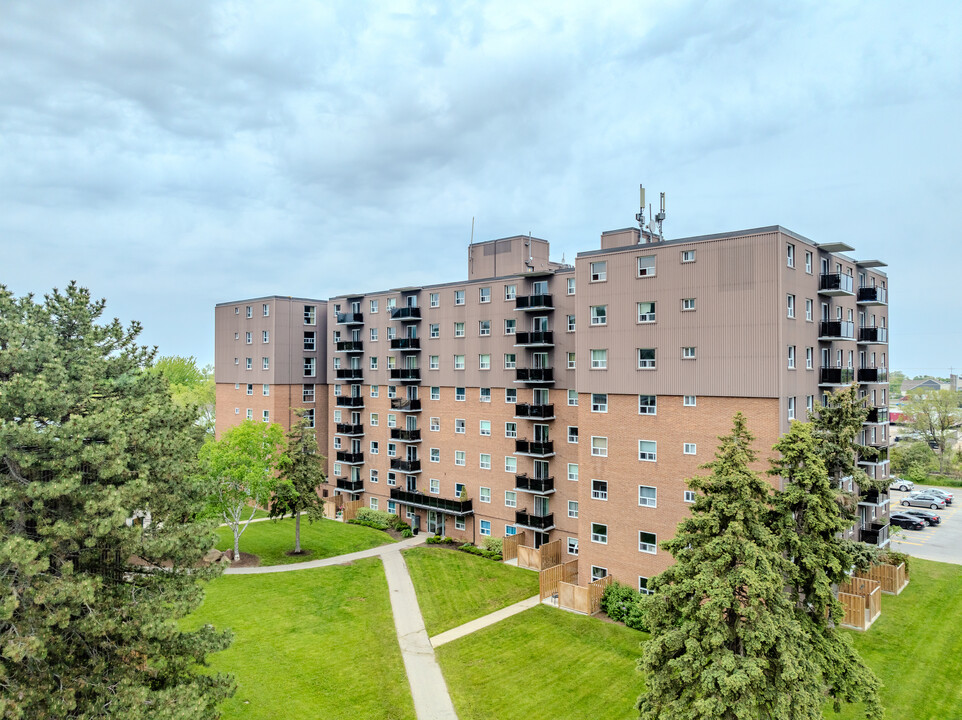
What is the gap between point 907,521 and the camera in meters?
49.1

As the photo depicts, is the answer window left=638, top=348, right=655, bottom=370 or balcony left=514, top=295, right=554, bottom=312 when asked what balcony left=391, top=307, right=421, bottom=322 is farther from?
window left=638, top=348, right=655, bottom=370

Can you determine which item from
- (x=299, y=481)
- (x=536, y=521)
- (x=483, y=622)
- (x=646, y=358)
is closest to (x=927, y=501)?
(x=536, y=521)

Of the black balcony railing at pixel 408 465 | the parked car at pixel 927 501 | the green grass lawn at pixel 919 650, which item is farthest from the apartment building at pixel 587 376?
the parked car at pixel 927 501

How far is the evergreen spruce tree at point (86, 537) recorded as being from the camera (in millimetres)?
12906

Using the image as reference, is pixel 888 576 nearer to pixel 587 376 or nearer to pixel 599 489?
pixel 599 489

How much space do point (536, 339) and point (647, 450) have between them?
11.5 meters

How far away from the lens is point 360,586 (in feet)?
115

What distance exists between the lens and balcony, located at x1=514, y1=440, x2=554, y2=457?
38375 mm

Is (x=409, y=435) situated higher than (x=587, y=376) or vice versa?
(x=587, y=376)

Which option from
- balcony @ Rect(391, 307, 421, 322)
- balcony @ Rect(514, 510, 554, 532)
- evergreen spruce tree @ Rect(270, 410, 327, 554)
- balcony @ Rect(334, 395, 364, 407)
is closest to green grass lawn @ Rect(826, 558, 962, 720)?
balcony @ Rect(514, 510, 554, 532)

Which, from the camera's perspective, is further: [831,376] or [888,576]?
[888,576]

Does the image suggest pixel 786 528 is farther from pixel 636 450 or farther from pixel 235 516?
pixel 235 516

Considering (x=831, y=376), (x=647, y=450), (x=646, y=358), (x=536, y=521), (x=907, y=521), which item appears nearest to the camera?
(x=831, y=376)

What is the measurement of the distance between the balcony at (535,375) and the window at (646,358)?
878cm
